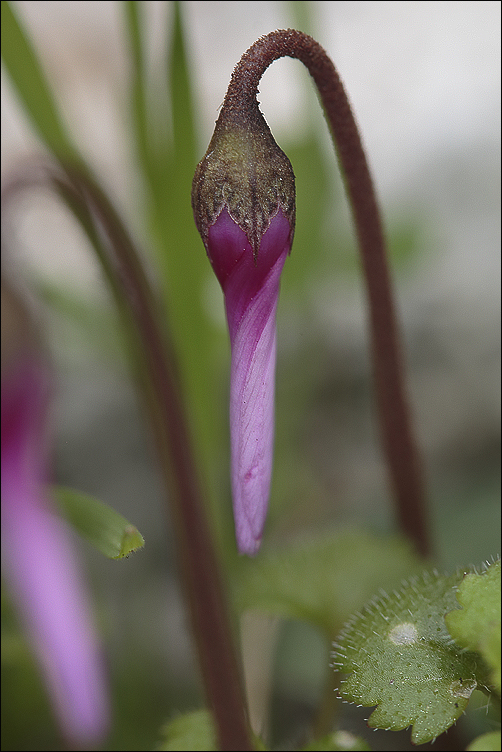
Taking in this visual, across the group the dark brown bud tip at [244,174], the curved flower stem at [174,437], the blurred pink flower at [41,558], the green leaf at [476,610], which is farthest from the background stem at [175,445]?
the green leaf at [476,610]

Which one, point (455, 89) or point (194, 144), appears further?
point (455, 89)

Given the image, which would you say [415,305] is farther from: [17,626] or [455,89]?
[17,626]

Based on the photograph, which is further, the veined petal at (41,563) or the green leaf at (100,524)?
the veined petal at (41,563)

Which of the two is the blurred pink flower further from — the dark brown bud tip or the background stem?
the dark brown bud tip

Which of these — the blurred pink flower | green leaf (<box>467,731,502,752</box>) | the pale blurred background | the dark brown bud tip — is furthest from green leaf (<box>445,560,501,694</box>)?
the pale blurred background

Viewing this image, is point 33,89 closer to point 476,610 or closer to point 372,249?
point 372,249

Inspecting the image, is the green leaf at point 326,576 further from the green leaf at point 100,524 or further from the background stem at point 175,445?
the green leaf at point 100,524

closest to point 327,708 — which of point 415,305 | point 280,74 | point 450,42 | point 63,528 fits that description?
point 63,528
